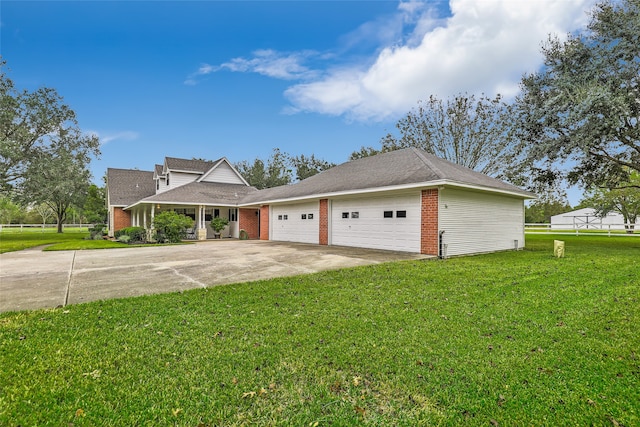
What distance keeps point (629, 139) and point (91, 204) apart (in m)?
46.6

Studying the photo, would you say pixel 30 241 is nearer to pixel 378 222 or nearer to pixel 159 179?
pixel 159 179

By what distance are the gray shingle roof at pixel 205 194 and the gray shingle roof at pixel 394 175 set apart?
171 inches

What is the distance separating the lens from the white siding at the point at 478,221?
11255 millimetres

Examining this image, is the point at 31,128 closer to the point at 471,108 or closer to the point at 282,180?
the point at 282,180

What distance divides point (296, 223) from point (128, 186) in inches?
705

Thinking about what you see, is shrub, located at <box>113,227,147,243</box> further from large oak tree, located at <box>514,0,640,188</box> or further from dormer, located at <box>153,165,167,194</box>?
large oak tree, located at <box>514,0,640,188</box>

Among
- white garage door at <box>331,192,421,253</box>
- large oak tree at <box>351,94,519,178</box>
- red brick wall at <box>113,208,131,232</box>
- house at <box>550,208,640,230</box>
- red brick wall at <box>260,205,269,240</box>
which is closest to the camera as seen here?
white garage door at <box>331,192,421,253</box>

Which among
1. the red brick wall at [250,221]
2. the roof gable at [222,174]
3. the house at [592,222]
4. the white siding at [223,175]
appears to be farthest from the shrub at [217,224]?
the house at [592,222]

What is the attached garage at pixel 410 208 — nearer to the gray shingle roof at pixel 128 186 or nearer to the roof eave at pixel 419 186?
the roof eave at pixel 419 186

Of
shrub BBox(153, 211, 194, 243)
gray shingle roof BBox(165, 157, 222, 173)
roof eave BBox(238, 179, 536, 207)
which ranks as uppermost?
gray shingle roof BBox(165, 157, 222, 173)

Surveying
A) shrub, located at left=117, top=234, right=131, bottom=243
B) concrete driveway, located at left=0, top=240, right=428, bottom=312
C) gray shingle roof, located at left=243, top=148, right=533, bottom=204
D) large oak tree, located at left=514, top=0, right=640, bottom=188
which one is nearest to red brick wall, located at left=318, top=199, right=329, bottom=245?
gray shingle roof, located at left=243, top=148, right=533, bottom=204

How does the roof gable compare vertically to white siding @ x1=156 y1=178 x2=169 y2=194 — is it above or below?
above

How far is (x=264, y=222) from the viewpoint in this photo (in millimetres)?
21312

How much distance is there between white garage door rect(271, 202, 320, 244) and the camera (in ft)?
55.1
